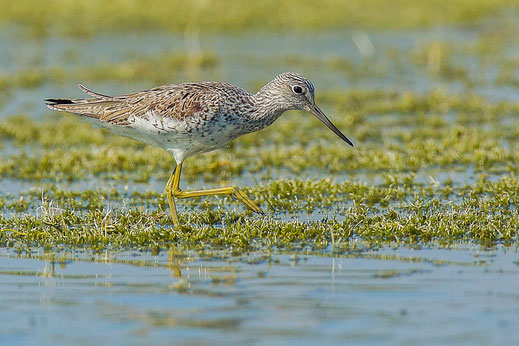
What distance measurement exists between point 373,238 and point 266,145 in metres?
6.83

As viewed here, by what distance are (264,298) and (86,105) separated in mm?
5307

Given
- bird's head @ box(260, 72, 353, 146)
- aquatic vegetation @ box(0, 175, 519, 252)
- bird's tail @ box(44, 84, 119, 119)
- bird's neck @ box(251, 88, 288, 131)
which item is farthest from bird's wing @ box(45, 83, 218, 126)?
aquatic vegetation @ box(0, 175, 519, 252)

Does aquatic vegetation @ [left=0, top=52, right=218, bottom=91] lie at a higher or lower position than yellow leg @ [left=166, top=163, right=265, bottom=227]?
higher

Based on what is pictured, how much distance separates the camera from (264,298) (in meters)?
8.03

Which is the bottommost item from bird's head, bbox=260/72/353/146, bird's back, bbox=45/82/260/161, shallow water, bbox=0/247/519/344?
shallow water, bbox=0/247/519/344

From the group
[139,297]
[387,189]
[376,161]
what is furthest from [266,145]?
[139,297]

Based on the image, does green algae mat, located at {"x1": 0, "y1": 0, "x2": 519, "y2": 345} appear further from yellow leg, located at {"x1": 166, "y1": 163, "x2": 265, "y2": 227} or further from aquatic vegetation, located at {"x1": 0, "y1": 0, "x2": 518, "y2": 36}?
yellow leg, located at {"x1": 166, "y1": 163, "x2": 265, "y2": 227}

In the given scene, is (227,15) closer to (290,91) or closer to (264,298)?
(290,91)

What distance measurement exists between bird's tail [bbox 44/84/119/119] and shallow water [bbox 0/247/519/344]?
2.83 m

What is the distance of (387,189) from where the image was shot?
1277 centimetres

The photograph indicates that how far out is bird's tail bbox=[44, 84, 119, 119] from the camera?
1212cm

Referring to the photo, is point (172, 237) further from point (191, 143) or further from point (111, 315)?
point (111, 315)

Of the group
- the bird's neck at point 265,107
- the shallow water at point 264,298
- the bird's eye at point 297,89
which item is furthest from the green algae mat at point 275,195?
the bird's eye at point 297,89

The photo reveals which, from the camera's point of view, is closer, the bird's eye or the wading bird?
the wading bird
